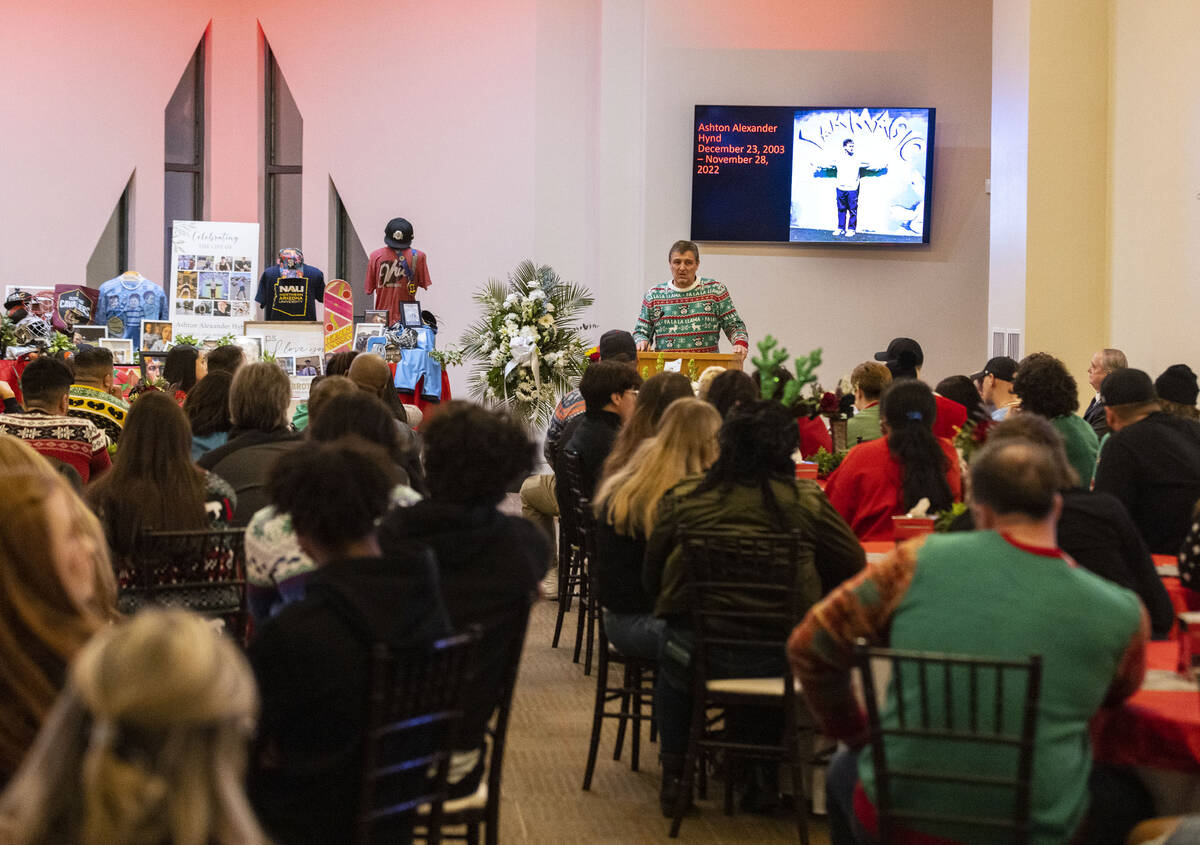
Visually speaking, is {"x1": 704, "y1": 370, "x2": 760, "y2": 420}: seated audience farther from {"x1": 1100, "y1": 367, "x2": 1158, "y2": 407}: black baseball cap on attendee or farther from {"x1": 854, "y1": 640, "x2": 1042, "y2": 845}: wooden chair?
{"x1": 854, "y1": 640, "x2": 1042, "y2": 845}: wooden chair

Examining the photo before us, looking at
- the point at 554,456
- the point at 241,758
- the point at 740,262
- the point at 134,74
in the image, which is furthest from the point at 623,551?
the point at 134,74

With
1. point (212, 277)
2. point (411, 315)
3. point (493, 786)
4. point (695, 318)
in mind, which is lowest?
point (493, 786)

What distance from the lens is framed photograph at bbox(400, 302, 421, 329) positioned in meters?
11.9

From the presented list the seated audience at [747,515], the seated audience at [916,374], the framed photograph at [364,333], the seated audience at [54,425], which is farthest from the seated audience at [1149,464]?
the framed photograph at [364,333]

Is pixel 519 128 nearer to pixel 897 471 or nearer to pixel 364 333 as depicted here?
pixel 364 333

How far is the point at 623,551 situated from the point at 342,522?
6.47ft

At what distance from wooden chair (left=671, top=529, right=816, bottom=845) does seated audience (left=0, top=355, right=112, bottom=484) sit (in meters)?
2.51

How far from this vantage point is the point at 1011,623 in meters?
2.39

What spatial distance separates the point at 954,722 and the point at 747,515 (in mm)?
1475

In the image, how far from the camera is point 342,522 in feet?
8.11

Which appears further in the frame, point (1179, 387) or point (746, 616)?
point (1179, 387)

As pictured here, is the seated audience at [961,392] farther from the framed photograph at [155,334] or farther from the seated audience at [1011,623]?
the framed photograph at [155,334]

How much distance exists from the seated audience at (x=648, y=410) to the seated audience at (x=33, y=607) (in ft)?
9.19

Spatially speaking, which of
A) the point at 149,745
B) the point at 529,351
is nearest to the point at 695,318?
the point at 529,351
